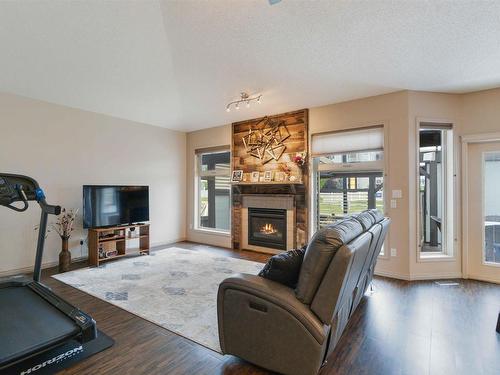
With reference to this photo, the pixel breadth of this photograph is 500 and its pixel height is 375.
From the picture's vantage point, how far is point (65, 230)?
4.35m

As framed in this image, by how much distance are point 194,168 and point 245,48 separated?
380cm

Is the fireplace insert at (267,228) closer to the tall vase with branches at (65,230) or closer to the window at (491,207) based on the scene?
the window at (491,207)

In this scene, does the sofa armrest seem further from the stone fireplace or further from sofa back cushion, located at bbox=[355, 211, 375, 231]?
the stone fireplace

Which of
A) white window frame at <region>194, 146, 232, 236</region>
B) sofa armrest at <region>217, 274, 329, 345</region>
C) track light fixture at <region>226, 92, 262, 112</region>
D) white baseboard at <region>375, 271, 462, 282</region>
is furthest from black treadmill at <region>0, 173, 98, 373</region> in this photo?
white baseboard at <region>375, 271, 462, 282</region>

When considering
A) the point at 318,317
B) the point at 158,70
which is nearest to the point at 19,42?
the point at 158,70

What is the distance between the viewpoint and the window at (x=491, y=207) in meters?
3.85

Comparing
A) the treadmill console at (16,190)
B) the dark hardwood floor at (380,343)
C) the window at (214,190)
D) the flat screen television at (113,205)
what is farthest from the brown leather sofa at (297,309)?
the window at (214,190)

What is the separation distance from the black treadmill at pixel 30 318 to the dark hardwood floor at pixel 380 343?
25 centimetres

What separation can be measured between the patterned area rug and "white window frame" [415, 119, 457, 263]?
8.74 ft

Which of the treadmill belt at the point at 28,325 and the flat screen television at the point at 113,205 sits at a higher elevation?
the flat screen television at the point at 113,205

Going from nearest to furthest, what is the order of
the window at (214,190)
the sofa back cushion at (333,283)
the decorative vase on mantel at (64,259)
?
the sofa back cushion at (333,283) < the decorative vase on mantel at (64,259) < the window at (214,190)

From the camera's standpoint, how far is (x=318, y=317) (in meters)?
1.73

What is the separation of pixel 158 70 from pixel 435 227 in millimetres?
5028

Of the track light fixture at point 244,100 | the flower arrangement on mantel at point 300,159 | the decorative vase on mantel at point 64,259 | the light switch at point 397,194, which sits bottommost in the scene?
the decorative vase on mantel at point 64,259
